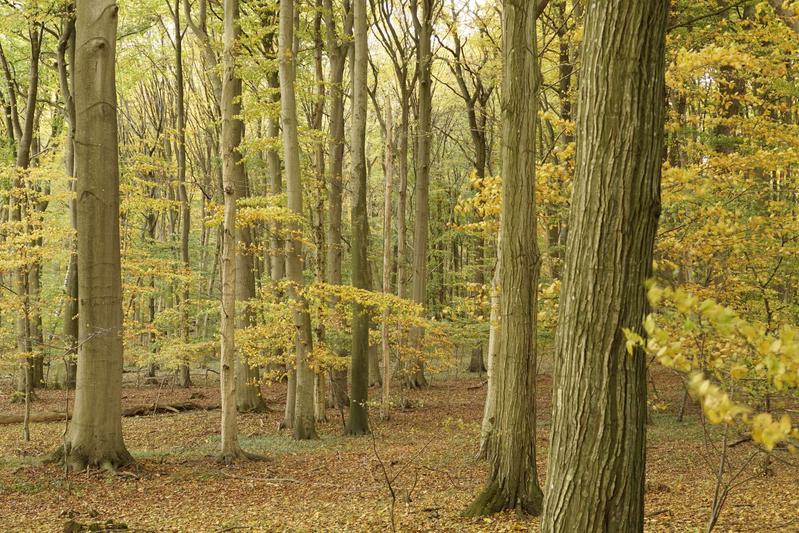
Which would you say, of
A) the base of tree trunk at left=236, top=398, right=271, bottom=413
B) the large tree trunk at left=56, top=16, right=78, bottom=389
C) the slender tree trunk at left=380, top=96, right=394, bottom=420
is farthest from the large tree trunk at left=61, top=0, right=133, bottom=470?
the large tree trunk at left=56, top=16, right=78, bottom=389

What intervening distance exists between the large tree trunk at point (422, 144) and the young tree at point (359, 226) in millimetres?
3837

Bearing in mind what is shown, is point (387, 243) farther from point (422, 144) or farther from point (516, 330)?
point (516, 330)

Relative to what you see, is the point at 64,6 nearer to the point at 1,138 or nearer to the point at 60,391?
the point at 1,138

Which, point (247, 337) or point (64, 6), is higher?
point (64, 6)

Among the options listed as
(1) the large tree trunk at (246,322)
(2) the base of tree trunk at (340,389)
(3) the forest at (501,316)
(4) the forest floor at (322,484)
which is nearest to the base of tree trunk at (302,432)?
(3) the forest at (501,316)

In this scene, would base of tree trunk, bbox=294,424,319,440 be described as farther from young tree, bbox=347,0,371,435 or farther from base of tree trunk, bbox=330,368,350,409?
base of tree trunk, bbox=330,368,350,409

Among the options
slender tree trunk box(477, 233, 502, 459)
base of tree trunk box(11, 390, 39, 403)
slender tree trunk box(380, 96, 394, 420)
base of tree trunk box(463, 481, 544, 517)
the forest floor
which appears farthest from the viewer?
base of tree trunk box(11, 390, 39, 403)

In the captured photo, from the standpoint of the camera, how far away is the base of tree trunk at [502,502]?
6.20 metres

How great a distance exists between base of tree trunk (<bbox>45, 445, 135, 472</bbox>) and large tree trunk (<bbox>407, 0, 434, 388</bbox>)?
9.08m

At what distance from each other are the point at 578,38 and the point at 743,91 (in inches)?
170

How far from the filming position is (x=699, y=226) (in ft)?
29.0

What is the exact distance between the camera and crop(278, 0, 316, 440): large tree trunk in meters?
11.0

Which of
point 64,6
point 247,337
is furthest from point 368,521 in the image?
point 64,6

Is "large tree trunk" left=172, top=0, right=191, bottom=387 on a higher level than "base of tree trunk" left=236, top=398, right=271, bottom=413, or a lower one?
higher
